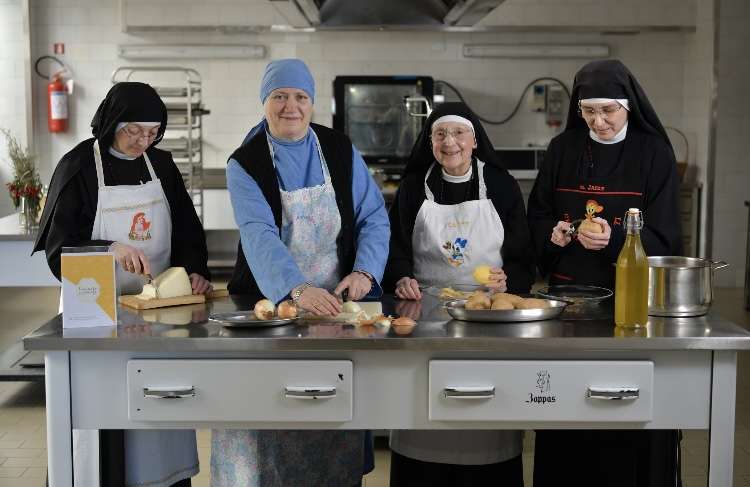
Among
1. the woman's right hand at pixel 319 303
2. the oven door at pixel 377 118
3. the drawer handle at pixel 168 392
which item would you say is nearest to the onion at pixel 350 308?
the woman's right hand at pixel 319 303

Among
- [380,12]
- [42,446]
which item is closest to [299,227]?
[42,446]

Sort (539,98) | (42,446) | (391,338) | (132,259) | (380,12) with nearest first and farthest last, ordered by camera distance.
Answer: (391,338)
(132,259)
(42,446)
(380,12)
(539,98)

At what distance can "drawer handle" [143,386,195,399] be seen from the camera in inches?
104

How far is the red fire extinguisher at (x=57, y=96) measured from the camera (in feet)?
31.1

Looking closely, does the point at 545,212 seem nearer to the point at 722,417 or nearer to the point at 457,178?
the point at 457,178

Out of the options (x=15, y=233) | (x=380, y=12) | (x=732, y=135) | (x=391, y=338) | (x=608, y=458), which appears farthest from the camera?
(x=732, y=135)

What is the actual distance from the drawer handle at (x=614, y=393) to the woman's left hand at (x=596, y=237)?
0.78 m

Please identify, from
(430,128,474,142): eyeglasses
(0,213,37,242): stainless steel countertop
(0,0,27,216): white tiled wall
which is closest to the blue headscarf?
(430,128,474,142): eyeglasses

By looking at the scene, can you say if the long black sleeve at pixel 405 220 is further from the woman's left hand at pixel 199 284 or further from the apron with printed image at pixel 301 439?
the woman's left hand at pixel 199 284

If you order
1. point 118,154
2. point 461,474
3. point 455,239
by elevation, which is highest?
point 118,154

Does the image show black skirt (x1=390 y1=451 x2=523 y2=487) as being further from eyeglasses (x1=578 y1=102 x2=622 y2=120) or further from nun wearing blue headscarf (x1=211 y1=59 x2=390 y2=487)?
eyeglasses (x1=578 y1=102 x2=622 y2=120)

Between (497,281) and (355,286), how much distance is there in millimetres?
538

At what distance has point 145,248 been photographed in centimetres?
352

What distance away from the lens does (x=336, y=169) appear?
332 centimetres
